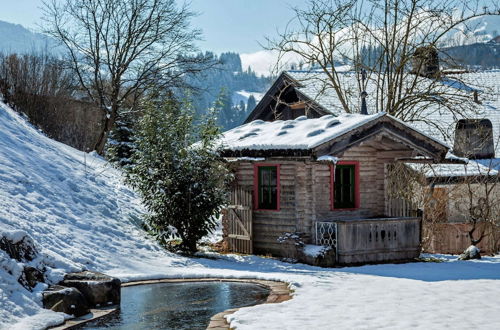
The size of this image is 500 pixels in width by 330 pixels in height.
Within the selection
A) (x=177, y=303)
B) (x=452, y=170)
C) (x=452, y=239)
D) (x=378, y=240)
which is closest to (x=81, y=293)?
(x=177, y=303)

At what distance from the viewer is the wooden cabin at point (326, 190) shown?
58.2 feet

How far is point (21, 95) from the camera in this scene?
103ft

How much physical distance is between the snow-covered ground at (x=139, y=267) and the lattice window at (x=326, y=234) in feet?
3.50

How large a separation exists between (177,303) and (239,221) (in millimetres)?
7263

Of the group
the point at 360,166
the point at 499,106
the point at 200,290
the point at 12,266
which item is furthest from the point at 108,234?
the point at 499,106

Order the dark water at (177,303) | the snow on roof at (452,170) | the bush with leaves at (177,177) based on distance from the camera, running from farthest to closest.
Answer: the snow on roof at (452,170)
the bush with leaves at (177,177)
the dark water at (177,303)

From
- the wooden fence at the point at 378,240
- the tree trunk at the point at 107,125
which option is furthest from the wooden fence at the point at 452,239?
the tree trunk at the point at 107,125

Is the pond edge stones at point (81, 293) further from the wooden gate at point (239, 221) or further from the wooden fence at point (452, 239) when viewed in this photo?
the wooden fence at point (452, 239)

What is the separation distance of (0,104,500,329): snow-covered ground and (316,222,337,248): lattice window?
1066mm

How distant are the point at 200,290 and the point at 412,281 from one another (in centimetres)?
460

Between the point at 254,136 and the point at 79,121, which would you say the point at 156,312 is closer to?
the point at 254,136

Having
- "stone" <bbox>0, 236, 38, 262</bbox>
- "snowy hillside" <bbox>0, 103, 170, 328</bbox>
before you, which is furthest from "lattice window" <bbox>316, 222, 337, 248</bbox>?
"stone" <bbox>0, 236, 38, 262</bbox>

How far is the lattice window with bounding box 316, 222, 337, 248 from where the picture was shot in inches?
701

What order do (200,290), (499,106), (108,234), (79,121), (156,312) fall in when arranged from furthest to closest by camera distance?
(79,121)
(499,106)
(108,234)
(200,290)
(156,312)
